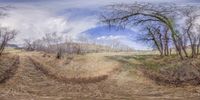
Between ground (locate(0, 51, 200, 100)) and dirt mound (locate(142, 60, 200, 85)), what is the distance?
3.02 feet

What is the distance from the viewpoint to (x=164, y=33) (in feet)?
146

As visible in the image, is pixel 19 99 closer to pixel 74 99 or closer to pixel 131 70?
pixel 74 99

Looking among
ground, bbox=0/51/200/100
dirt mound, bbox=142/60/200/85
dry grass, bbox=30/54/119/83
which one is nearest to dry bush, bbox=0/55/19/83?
ground, bbox=0/51/200/100

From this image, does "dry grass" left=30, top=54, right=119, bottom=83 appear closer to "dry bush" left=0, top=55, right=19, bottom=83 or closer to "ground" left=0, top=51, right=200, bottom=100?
"ground" left=0, top=51, right=200, bottom=100

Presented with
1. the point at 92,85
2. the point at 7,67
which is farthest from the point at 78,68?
the point at 92,85

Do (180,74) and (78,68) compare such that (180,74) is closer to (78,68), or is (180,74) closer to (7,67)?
(78,68)

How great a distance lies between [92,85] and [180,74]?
668cm

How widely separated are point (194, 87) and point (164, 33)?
15.0 m

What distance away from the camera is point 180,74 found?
110 feet

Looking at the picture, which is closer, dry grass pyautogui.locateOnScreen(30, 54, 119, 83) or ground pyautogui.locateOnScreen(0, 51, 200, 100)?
ground pyautogui.locateOnScreen(0, 51, 200, 100)

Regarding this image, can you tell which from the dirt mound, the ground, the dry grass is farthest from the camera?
the dry grass

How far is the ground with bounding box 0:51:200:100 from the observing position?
28.3 m

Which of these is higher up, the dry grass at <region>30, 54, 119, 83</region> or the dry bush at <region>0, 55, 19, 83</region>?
the dry bush at <region>0, 55, 19, 83</region>

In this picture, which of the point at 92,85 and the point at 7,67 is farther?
the point at 7,67
